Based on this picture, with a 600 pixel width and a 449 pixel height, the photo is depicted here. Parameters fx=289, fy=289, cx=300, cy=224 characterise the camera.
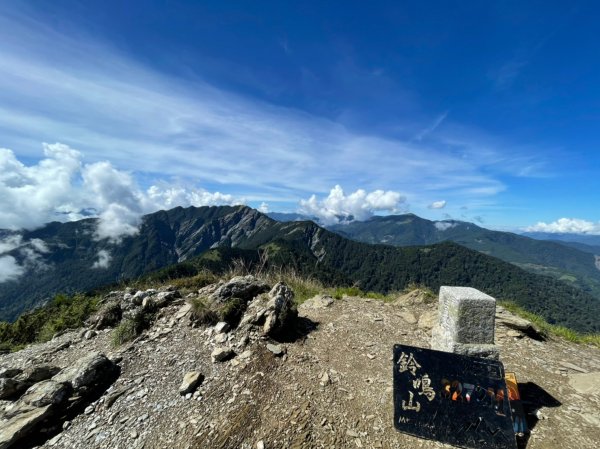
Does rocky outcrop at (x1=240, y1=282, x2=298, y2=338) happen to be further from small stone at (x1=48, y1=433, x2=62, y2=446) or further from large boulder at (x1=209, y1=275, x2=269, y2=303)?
small stone at (x1=48, y1=433, x2=62, y2=446)

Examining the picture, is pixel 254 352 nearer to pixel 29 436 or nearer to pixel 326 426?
pixel 326 426

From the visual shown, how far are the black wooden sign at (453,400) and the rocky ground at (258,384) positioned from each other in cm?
32

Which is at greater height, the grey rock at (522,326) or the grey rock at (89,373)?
the grey rock at (522,326)

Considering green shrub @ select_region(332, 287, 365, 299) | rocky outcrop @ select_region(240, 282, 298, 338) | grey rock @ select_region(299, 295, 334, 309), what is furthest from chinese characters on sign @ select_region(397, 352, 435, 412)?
green shrub @ select_region(332, 287, 365, 299)

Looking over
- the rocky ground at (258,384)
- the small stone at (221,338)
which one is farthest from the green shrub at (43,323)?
the small stone at (221,338)

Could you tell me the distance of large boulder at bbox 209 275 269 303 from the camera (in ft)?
31.6

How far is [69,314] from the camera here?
36.8ft

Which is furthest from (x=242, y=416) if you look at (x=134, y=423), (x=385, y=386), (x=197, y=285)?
(x=197, y=285)

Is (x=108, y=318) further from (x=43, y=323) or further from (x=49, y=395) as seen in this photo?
(x=49, y=395)

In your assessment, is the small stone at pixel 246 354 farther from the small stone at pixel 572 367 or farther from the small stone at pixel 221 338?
the small stone at pixel 572 367

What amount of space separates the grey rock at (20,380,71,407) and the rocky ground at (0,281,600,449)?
0.07 ft

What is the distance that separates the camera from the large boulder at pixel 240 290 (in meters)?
9.63

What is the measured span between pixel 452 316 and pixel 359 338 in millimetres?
3158

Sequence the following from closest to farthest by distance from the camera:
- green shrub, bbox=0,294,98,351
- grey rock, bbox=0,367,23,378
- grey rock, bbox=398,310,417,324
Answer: grey rock, bbox=0,367,23,378 < grey rock, bbox=398,310,417,324 < green shrub, bbox=0,294,98,351
